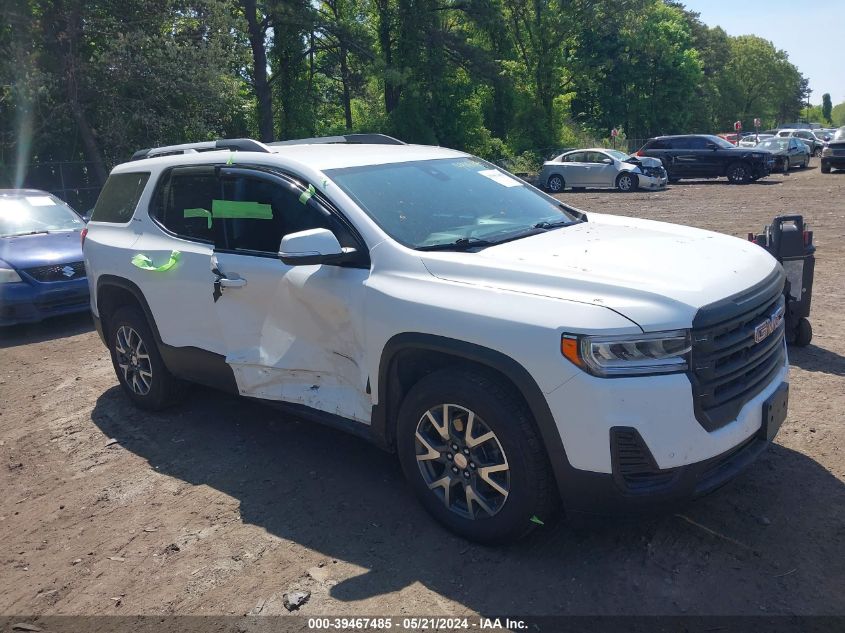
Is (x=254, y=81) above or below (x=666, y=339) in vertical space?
above

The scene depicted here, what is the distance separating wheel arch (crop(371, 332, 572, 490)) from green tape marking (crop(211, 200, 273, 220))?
138 cm

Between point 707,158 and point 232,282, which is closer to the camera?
point 232,282

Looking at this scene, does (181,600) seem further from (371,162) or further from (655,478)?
(371,162)

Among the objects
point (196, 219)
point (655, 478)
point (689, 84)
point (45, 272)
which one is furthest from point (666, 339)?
point (689, 84)

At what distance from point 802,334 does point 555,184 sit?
21.6 meters

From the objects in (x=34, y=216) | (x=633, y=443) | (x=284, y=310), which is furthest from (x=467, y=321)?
(x=34, y=216)

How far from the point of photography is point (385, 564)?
3.57 m

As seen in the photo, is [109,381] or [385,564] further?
[109,381]

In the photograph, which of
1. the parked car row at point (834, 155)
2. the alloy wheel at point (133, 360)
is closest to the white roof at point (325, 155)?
the alloy wheel at point (133, 360)

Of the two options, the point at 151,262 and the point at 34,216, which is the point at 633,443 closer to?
the point at 151,262

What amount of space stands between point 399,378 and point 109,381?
160 inches

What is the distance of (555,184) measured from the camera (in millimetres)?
27156

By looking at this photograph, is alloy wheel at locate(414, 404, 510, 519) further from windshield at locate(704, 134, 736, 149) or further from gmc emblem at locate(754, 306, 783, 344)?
windshield at locate(704, 134, 736, 149)

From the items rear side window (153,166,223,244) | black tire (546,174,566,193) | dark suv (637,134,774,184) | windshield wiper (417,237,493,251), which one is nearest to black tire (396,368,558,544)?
windshield wiper (417,237,493,251)
